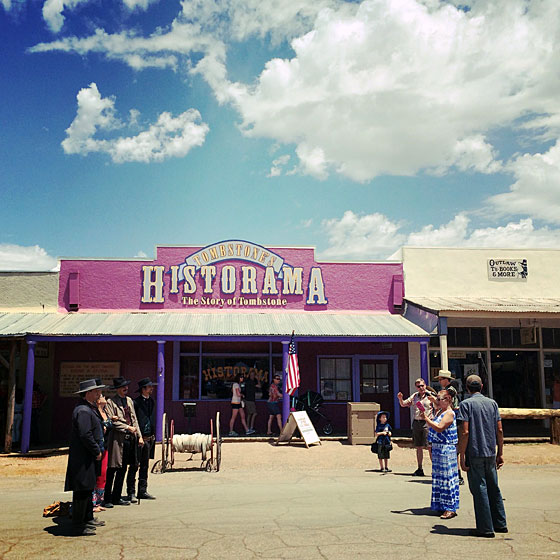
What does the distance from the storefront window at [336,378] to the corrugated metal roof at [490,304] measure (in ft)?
9.33

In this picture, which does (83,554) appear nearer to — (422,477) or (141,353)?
(422,477)

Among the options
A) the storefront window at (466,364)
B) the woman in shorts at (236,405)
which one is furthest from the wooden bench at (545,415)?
the woman in shorts at (236,405)

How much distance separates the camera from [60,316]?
1720 cm

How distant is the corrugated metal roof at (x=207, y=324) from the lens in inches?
612

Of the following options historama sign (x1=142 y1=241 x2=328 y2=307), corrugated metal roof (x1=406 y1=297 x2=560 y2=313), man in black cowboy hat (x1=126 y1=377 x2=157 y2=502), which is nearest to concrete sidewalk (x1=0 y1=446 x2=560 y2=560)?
man in black cowboy hat (x1=126 y1=377 x2=157 y2=502)

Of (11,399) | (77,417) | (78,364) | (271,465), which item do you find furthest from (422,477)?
(78,364)

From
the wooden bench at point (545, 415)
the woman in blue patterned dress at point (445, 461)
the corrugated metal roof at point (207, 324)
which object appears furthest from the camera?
the corrugated metal roof at point (207, 324)

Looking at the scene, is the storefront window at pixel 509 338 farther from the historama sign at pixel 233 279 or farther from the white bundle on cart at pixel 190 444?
the white bundle on cart at pixel 190 444

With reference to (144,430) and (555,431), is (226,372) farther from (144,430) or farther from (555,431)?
(144,430)

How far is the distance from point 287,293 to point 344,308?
1832 millimetres

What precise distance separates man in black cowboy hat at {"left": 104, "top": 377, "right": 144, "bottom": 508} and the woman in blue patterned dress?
389cm

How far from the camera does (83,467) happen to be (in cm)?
650

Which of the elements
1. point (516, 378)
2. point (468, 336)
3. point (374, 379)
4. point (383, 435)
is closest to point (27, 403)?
point (383, 435)

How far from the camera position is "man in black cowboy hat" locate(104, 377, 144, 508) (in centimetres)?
787
